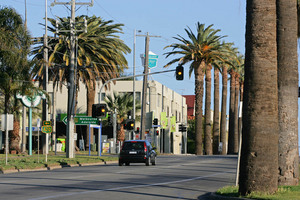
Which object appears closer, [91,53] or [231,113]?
[91,53]

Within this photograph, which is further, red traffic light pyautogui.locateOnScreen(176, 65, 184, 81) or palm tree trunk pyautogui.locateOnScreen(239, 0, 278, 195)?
red traffic light pyautogui.locateOnScreen(176, 65, 184, 81)

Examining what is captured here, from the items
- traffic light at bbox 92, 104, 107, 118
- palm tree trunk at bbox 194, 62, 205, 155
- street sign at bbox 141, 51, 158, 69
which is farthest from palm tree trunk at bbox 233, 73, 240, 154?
traffic light at bbox 92, 104, 107, 118

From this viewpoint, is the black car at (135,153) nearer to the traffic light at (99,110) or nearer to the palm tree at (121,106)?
the traffic light at (99,110)

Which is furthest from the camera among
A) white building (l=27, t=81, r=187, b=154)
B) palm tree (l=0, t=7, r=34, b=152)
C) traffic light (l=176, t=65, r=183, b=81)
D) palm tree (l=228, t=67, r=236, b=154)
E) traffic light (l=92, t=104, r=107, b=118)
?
palm tree (l=228, t=67, r=236, b=154)

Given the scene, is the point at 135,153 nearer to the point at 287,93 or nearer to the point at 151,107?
the point at 287,93

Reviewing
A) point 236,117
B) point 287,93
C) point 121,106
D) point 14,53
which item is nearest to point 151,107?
point 121,106

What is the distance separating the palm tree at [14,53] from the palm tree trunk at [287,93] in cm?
2522

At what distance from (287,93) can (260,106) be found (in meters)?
4.90

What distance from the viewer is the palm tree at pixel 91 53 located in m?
56.6

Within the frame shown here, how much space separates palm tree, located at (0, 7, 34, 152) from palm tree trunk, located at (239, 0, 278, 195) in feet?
93.5

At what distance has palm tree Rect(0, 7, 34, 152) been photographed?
41.3 m

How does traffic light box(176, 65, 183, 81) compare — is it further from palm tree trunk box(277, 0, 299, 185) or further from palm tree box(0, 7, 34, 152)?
palm tree trunk box(277, 0, 299, 185)

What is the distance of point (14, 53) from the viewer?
1633 inches

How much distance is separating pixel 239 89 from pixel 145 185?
7549 cm
